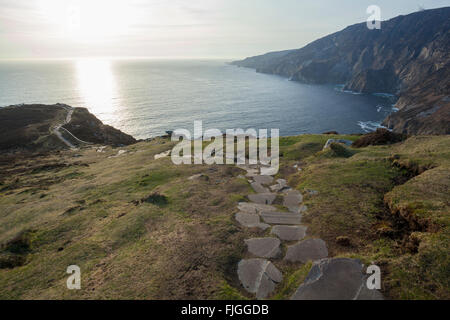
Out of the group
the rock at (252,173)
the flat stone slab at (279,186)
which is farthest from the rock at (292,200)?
the rock at (252,173)

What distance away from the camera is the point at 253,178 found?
27.0m

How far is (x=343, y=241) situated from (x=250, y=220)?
6300 millimetres

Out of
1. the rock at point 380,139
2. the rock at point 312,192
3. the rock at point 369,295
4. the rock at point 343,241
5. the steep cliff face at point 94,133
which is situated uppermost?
the rock at point 380,139

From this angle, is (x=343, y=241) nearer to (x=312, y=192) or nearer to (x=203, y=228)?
(x=312, y=192)

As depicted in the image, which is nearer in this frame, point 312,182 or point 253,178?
point 312,182

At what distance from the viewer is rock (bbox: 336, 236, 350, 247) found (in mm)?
13922

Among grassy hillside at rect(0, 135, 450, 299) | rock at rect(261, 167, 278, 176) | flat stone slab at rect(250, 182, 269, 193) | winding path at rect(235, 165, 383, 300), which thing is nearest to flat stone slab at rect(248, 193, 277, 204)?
winding path at rect(235, 165, 383, 300)

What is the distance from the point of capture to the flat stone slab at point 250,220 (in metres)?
16.9

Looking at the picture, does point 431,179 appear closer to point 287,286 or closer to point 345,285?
point 345,285

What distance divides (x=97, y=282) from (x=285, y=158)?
A: 90.3 ft

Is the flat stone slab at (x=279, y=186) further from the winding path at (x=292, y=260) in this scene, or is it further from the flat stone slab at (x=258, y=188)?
the winding path at (x=292, y=260)

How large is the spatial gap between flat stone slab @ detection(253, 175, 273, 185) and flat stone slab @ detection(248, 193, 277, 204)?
3.45 m

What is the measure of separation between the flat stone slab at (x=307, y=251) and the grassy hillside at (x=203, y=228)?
1.77 ft
